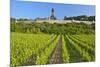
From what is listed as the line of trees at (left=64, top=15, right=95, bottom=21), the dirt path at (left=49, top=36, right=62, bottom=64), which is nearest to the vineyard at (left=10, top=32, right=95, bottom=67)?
the dirt path at (left=49, top=36, right=62, bottom=64)

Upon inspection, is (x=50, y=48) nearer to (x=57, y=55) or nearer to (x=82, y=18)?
(x=57, y=55)

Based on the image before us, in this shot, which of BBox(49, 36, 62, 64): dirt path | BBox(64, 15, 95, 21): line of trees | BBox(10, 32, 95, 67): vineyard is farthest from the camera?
BBox(64, 15, 95, 21): line of trees

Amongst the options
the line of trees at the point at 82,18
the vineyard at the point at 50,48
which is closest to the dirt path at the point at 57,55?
the vineyard at the point at 50,48

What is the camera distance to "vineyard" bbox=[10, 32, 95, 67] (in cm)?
224

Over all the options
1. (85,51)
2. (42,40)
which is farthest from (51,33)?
(85,51)

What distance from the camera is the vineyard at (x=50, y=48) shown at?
2.24 metres

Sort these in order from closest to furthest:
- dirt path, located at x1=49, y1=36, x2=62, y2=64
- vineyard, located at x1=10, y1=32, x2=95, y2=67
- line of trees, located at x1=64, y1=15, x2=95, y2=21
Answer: vineyard, located at x1=10, y1=32, x2=95, y2=67 < dirt path, located at x1=49, y1=36, x2=62, y2=64 < line of trees, located at x1=64, y1=15, x2=95, y2=21

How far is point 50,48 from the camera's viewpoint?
93.9 inches

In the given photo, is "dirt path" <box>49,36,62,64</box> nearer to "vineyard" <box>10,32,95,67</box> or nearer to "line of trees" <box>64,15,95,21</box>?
"vineyard" <box>10,32,95,67</box>

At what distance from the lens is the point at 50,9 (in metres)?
2.39

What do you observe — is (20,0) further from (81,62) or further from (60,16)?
(81,62)

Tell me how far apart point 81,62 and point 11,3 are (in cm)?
106
